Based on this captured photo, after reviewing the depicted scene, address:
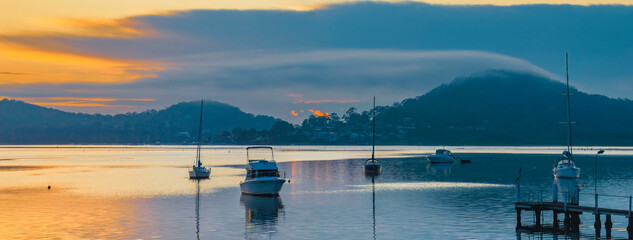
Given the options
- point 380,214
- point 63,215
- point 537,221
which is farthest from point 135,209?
point 537,221

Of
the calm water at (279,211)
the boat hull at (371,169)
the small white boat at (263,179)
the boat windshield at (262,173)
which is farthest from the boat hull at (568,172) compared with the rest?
the boat windshield at (262,173)

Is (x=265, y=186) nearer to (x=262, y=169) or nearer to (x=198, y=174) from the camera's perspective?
(x=262, y=169)

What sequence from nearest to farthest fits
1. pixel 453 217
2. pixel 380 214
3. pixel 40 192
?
pixel 453 217 < pixel 380 214 < pixel 40 192

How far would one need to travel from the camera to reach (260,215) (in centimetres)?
5900

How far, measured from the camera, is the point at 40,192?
3364 inches

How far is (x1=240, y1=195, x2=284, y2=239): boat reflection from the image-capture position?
48797 millimetres

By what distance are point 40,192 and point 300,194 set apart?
3031 centimetres

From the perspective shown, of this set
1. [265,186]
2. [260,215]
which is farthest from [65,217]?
[265,186]

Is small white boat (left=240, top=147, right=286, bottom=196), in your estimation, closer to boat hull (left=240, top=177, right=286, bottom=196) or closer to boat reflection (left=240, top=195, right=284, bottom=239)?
Result: boat hull (left=240, top=177, right=286, bottom=196)

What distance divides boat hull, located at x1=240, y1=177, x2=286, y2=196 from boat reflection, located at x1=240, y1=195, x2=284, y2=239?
Answer: 51cm

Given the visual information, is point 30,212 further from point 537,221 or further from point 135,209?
point 537,221

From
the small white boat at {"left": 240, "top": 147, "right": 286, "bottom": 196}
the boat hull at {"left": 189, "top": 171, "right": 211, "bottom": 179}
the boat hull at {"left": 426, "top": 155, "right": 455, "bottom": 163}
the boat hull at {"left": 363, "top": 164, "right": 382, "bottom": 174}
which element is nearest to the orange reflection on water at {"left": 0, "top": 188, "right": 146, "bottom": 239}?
the small white boat at {"left": 240, "top": 147, "right": 286, "bottom": 196}

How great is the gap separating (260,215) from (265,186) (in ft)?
44.3

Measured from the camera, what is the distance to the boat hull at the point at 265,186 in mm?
72250
